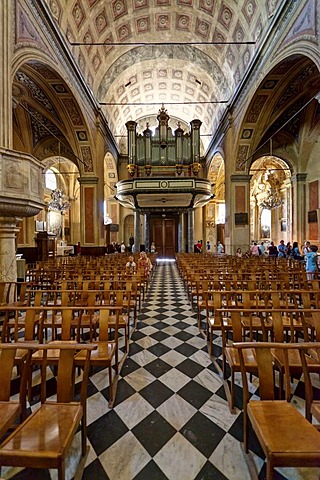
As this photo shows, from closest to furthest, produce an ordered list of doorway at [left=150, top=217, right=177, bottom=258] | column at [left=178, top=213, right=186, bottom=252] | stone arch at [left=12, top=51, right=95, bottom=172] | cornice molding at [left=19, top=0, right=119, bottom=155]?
cornice molding at [left=19, top=0, right=119, bottom=155], stone arch at [left=12, top=51, right=95, bottom=172], column at [left=178, top=213, right=186, bottom=252], doorway at [left=150, top=217, right=177, bottom=258]

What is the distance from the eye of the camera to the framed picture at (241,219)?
39.7 feet

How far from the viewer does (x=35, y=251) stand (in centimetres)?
1299

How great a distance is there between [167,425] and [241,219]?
1115cm

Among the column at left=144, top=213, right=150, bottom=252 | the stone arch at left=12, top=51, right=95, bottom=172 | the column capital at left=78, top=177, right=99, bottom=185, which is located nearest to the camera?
the stone arch at left=12, top=51, right=95, bottom=172

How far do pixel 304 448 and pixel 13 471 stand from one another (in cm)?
174

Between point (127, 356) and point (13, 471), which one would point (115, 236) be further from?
point (13, 471)

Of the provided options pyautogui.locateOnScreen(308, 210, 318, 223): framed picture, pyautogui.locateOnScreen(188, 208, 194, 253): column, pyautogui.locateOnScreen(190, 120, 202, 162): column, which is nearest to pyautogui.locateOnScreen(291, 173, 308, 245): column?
pyautogui.locateOnScreen(308, 210, 318, 223): framed picture

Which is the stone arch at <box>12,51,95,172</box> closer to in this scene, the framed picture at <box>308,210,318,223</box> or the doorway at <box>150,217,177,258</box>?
the doorway at <box>150,217,177,258</box>

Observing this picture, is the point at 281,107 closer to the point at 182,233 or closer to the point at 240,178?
the point at 240,178

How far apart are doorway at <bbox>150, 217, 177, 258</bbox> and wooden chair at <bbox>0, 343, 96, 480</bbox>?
18.0 m

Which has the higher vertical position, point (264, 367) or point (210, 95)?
point (210, 95)

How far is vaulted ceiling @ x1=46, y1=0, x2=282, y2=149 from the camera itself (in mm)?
9178

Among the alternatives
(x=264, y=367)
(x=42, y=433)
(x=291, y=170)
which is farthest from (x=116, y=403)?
(x=291, y=170)

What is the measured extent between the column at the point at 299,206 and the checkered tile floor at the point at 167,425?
13393 mm
